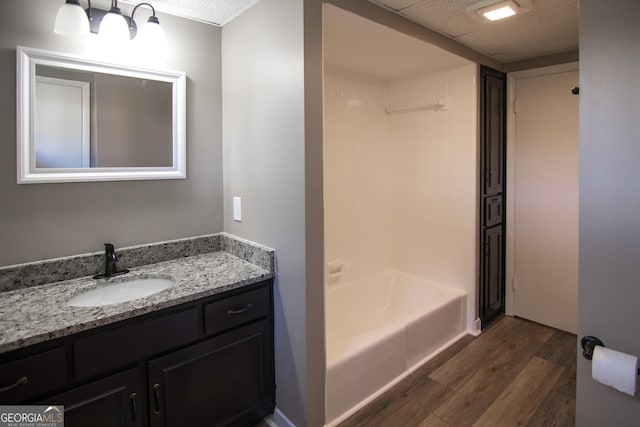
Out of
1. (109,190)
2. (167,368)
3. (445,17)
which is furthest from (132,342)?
(445,17)

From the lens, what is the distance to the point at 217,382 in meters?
1.75

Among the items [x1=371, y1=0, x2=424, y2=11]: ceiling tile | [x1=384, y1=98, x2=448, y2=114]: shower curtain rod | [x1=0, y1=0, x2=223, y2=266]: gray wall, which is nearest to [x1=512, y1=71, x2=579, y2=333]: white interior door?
[x1=384, y1=98, x2=448, y2=114]: shower curtain rod

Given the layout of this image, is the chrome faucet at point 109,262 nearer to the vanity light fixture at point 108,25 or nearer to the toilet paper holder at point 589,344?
the vanity light fixture at point 108,25

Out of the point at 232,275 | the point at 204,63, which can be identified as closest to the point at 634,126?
the point at 232,275

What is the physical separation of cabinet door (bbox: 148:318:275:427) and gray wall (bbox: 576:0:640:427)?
1.46 meters

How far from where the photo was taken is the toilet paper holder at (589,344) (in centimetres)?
143

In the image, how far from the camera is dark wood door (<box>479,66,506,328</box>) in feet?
9.54

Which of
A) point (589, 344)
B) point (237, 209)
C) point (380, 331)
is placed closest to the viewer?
point (589, 344)

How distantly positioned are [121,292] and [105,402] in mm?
566

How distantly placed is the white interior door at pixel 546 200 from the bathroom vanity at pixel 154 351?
2416 mm

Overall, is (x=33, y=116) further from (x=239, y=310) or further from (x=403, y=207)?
(x=403, y=207)

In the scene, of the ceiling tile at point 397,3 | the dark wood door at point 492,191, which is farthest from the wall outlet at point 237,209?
the dark wood door at point 492,191

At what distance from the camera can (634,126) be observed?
130 cm

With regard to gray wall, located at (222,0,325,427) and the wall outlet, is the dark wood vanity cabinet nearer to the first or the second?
gray wall, located at (222,0,325,427)
